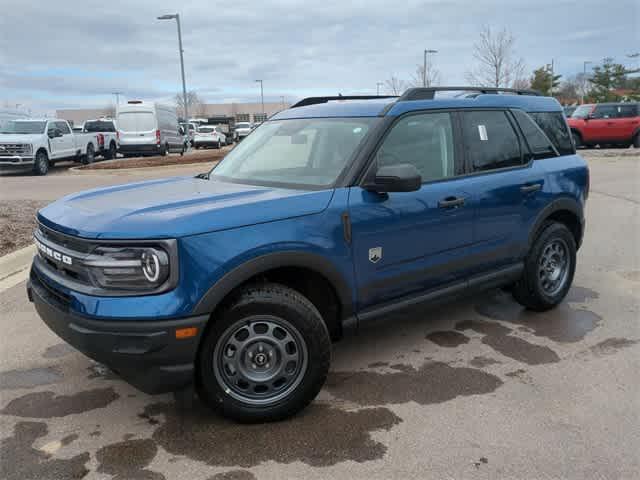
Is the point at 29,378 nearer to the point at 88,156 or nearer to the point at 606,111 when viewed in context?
the point at 88,156

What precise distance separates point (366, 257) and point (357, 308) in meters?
0.33

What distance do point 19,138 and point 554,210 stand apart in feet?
58.0

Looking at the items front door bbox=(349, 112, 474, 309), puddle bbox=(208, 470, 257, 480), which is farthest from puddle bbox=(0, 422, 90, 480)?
front door bbox=(349, 112, 474, 309)

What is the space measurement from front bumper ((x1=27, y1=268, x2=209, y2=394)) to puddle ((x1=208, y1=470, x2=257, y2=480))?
48cm

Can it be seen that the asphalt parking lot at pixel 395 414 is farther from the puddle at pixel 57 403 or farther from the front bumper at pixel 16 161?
the front bumper at pixel 16 161

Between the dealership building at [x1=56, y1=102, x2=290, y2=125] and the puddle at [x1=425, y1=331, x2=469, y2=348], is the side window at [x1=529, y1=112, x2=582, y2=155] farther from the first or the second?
the dealership building at [x1=56, y1=102, x2=290, y2=125]

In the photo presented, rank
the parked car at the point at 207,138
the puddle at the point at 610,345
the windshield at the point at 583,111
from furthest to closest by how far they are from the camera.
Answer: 1. the parked car at the point at 207,138
2. the windshield at the point at 583,111
3. the puddle at the point at 610,345

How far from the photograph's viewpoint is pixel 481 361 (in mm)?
4008

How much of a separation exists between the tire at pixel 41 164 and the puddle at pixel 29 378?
53.0 feet

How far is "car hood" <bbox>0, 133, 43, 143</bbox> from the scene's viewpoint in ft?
58.4

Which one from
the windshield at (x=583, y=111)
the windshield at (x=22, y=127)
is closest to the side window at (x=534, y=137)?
the windshield at (x=22, y=127)

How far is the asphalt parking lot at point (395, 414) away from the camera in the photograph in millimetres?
2795

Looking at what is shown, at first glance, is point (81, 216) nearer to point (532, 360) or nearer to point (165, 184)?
point (165, 184)

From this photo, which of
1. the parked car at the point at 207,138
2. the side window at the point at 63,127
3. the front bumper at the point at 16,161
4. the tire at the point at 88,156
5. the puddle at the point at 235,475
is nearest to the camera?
the puddle at the point at 235,475
